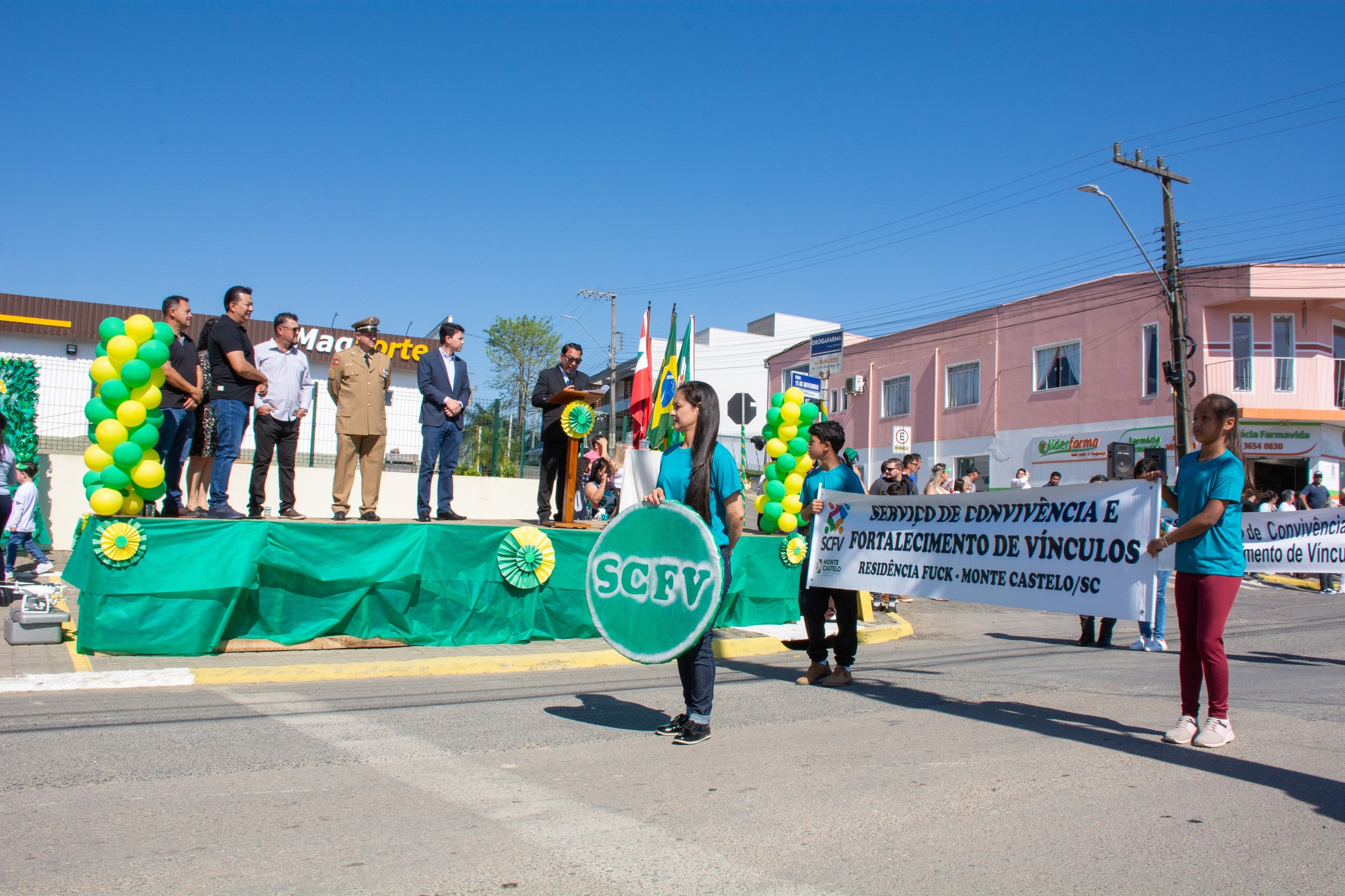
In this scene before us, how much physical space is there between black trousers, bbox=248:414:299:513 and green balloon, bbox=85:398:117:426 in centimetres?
136

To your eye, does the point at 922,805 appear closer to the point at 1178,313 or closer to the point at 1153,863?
the point at 1153,863

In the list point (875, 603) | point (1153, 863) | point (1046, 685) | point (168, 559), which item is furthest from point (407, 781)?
point (875, 603)

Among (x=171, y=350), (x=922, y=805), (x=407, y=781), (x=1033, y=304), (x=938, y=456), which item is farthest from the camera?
(x=938, y=456)

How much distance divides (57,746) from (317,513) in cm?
1102

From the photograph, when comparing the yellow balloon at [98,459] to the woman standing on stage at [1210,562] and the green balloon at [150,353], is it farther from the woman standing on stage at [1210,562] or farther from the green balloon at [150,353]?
the woman standing on stage at [1210,562]

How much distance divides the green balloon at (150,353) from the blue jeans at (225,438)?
0.90m

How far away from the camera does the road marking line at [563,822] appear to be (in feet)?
10.4

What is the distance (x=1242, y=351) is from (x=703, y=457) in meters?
28.2

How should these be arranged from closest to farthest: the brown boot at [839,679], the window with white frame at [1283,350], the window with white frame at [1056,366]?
the brown boot at [839,679]
the window with white frame at [1283,350]
the window with white frame at [1056,366]

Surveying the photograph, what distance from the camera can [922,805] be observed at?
158 inches

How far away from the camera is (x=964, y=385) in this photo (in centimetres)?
3584

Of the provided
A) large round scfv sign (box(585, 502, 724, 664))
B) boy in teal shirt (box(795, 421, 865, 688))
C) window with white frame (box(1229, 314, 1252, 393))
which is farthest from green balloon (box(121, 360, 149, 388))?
window with white frame (box(1229, 314, 1252, 393))

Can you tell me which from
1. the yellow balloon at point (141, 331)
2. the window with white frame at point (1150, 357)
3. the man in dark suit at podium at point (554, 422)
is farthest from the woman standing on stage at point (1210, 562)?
the window with white frame at point (1150, 357)

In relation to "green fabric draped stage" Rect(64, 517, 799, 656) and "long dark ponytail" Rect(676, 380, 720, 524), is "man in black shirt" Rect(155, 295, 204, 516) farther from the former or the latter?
"long dark ponytail" Rect(676, 380, 720, 524)
